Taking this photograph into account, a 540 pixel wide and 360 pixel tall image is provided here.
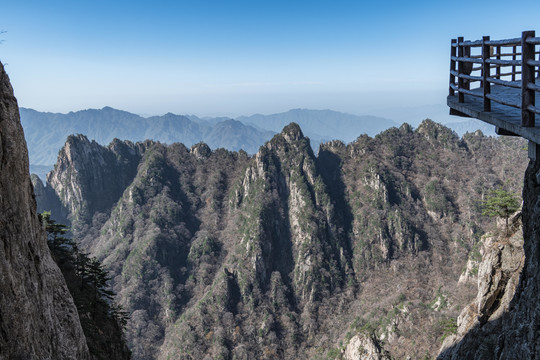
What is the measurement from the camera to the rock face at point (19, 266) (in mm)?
9344

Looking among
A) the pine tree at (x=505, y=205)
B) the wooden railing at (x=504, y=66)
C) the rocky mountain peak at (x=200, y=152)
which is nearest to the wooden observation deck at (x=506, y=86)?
the wooden railing at (x=504, y=66)

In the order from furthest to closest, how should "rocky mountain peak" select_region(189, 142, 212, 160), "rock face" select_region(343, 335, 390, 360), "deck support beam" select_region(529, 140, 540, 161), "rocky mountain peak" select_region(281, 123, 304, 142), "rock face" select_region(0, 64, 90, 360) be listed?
"rocky mountain peak" select_region(189, 142, 212, 160) < "rocky mountain peak" select_region(281, 123, 304, 142) < "rock face" select_region(343, 335, 390, 360) < "rock face" select_region(0, 64, 90, 360) < "deck support beam" select_region(529, 140, 540, 161)

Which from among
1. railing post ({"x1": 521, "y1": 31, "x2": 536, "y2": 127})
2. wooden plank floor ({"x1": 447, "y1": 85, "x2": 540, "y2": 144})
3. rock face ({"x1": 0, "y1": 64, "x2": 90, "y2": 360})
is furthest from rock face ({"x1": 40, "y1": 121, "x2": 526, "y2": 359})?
railing post ({"x1": 521, "y1": 31, "x2": 536, "y2": 127})

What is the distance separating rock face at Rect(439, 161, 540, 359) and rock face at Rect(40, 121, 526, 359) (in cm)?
5532

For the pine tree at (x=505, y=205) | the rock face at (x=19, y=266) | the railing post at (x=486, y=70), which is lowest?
the pine tree at (x=505, y=205)

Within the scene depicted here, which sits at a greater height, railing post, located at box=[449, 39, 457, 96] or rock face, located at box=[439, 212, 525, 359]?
railing post, located at box=[449, 39, 457, 96]

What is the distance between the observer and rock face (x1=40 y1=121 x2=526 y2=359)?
97.7m

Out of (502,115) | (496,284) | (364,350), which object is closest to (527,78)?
(502,115)

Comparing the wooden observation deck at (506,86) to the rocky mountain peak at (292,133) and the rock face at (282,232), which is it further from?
the rocky mountain peak at (292,133)

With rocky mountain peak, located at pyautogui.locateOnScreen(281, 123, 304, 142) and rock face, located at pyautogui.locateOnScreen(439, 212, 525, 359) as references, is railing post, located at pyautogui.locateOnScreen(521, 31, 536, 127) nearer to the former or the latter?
rock face, located at pyautogui.locateOnScreen(439, 212, 525, 359)

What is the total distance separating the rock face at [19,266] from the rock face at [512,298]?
1249cm

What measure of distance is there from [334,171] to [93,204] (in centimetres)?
10417

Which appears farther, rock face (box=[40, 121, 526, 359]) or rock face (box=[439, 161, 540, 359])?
rock face (box=[40, 121, 526, 359])

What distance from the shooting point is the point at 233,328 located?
321ft
